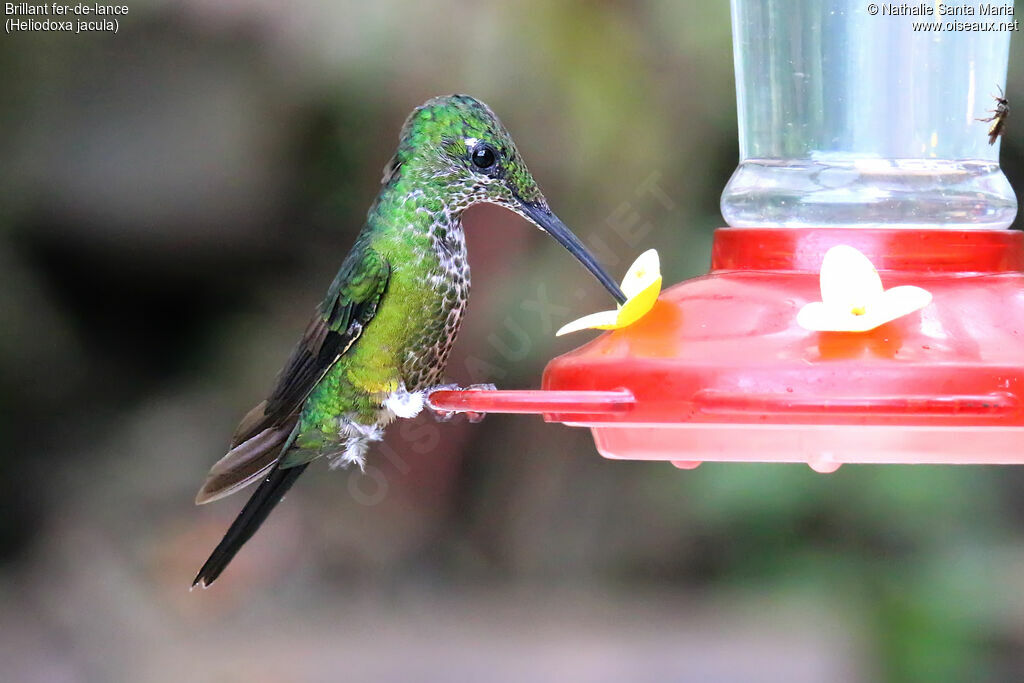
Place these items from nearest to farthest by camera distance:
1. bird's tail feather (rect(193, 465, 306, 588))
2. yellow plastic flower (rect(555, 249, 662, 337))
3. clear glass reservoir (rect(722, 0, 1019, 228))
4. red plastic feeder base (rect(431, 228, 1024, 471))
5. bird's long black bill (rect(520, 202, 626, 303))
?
red plastic feeder base (rect(431, 228, 1024, 471))
yellow plastic flower (rect(555, 249, 662, 337))
bird's long black bill (rect(520, 202, 626, 303))
clear glass reservoir (rect(722, 0, 1019, 228))
bird's tail feather (rect(193, 465, 306, 588))

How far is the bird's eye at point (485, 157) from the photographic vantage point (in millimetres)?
2664

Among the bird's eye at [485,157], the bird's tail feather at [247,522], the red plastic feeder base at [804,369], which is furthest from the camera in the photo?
the bird's tail feather at [247,522]

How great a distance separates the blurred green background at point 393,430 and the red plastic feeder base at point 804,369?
6.82 ft

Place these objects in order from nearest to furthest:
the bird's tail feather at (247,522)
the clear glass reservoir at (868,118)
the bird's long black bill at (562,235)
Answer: the bird's long black bill at (562,235) → the clear glass reservoir at (868,118) → the bird's tail feather at (247,522)

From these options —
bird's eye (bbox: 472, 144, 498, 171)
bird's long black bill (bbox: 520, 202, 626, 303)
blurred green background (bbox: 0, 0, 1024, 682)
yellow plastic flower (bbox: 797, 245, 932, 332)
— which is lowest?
blurred green background (bbox: 0, 0, 1024, 682)

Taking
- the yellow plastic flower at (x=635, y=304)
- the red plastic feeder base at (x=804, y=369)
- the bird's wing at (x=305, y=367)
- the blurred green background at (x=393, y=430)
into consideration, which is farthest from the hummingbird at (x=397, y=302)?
the blurred green background at (x=393, y=430)

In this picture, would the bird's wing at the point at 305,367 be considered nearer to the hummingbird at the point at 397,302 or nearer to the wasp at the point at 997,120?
the hummingbird at the point at 397,302

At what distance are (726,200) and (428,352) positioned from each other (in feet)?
2.45

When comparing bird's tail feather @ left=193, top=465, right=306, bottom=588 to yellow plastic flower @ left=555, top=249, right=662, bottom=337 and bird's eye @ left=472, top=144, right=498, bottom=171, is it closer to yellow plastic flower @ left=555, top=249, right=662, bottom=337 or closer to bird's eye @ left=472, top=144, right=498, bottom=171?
bird's eye @ left=472, top=144, right=498, bottom=171

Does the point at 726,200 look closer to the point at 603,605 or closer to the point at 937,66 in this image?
the point at 937,66

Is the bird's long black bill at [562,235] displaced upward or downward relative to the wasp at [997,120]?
downward

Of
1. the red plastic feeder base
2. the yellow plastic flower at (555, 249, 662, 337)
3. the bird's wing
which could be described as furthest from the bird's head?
the red plastic feeder base

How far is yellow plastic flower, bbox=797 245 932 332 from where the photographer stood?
181 cm

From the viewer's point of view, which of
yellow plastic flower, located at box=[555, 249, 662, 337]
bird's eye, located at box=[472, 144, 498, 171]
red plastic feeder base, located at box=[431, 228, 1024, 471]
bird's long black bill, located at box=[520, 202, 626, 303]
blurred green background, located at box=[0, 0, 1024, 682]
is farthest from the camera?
blurred green background, located at box=[0, 0, 1024, 682]
